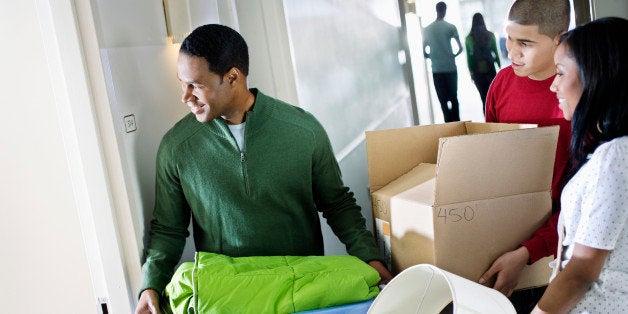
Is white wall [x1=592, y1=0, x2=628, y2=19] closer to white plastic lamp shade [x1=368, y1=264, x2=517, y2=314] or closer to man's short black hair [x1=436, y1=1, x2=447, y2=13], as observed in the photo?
man's short black hair [x1=436, y1=1, x2=447, y2=13]

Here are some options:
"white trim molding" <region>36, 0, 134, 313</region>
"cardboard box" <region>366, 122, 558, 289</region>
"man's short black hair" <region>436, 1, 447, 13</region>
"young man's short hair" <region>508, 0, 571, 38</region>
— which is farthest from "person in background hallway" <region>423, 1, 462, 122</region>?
"white trim molding" <region>36, 0, 134, 313</region>

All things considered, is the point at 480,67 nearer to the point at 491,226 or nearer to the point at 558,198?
the point at 558,198

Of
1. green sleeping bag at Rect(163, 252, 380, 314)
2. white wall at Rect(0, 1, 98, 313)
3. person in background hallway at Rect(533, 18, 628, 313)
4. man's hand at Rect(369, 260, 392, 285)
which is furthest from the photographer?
white wall at Rect(0, 1, 98, 313)

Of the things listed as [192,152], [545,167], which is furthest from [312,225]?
[545,167]

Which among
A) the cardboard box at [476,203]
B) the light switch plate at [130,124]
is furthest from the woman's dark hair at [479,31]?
the light switch plate at [130,124]

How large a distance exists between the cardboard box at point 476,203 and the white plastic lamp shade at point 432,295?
7cm

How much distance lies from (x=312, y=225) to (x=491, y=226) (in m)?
0.53

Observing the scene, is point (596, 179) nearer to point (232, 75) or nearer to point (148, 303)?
point (232, 75)

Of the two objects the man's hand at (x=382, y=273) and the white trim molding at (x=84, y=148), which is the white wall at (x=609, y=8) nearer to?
the man's hand at (x=382, y=273)

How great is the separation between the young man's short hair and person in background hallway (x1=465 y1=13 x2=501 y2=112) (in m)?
0.57

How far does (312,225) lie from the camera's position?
1.95 metres

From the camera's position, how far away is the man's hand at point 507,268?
5.32 feet

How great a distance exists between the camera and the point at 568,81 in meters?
1.37

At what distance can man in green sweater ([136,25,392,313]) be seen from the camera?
70.3 inches
